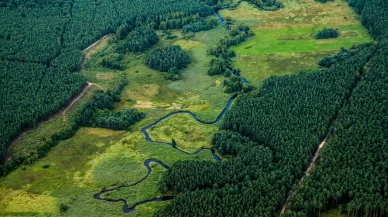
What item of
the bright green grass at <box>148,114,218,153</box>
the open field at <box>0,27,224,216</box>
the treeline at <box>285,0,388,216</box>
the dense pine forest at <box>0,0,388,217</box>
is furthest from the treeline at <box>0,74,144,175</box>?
the treeline at <box>285,0,388,216</box>

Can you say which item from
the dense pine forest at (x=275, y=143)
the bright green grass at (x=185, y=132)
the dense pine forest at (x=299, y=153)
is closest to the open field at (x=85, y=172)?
the dense pine forest at (x=275, y=143)

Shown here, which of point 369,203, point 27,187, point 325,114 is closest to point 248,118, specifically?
point 325,114

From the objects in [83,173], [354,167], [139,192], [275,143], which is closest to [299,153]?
[275,143]

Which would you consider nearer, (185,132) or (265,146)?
(265,146)

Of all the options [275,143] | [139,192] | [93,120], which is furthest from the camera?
[93,120]

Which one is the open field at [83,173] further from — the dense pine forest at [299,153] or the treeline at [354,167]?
the treeline at [354,167]

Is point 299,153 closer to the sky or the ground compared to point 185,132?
closer to the sky

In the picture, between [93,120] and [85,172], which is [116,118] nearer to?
[93,120]

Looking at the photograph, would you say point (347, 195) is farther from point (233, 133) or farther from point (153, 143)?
point (153, 143)
